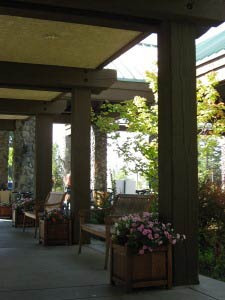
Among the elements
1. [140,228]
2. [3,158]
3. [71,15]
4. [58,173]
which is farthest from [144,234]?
[58,173]

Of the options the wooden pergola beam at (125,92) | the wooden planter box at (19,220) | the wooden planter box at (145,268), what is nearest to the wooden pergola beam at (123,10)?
the wooden planter box at (145,268)

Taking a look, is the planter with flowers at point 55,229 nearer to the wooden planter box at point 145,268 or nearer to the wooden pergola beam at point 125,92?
the wooden planter box at point 145,268

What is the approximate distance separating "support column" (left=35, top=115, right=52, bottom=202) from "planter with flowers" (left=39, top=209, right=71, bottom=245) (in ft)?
9.99

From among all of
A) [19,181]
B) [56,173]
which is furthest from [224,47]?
[56,173]

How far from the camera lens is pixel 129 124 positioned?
9117 mm

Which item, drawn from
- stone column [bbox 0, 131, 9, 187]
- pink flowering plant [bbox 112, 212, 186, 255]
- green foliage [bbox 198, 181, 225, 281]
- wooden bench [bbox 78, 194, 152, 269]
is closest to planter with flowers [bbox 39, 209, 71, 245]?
wooden bench [bbox 78, 194, 152, 269]

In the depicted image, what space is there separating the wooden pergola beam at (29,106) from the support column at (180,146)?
6165 millimetres

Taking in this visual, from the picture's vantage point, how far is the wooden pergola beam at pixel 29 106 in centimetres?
1050

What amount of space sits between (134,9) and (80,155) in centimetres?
368

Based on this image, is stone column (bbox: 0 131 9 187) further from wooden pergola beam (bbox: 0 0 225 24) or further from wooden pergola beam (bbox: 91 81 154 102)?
wooden pergola beam (bbox: 0 0 225 24)

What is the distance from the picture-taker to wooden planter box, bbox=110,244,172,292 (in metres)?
4.27

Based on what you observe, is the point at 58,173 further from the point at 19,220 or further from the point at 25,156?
the point at 19,220

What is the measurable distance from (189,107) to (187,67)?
396mm

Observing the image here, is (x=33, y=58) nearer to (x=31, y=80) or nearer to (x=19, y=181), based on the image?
(x=31, y=80)
